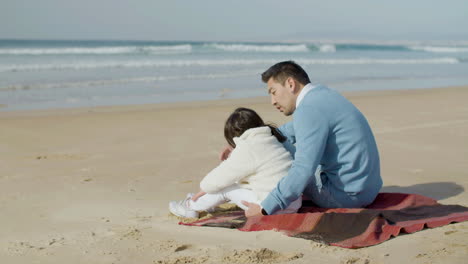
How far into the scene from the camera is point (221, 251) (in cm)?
357

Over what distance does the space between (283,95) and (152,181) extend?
2.28m

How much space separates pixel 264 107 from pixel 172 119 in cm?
242

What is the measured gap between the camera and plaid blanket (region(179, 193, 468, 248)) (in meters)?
3.74

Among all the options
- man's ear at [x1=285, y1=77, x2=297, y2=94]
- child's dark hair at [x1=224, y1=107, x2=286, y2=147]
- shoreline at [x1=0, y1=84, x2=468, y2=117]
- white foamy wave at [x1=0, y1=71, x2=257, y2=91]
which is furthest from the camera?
white foamy wave at [x1=0, y1=71, x2=257, y2=91]

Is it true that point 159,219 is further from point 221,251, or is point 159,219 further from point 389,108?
point 389,108

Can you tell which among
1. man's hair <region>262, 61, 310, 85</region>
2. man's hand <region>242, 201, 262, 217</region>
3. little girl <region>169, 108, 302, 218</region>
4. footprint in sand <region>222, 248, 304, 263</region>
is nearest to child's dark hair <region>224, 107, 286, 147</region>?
little girl <region>169, 108, 302, 218</region>

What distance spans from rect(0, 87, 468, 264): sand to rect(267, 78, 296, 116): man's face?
0.89 metres

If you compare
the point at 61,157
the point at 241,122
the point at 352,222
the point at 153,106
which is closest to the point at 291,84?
the point at 241,122

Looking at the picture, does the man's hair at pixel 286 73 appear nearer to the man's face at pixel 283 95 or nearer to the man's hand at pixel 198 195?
the man's face at pixel 283 95

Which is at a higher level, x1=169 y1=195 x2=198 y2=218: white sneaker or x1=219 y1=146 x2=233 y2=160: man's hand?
x1=219 y1=146 x2=233 y2=160: man's hand

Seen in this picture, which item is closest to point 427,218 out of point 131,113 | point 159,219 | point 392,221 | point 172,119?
point 392,221

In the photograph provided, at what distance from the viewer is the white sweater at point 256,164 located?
4.05 meters

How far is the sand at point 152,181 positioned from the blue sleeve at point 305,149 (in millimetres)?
347

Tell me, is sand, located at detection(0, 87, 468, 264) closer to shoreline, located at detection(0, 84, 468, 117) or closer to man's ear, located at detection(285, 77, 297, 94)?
shoreline, located at detection(0, 84, 468, 117)
